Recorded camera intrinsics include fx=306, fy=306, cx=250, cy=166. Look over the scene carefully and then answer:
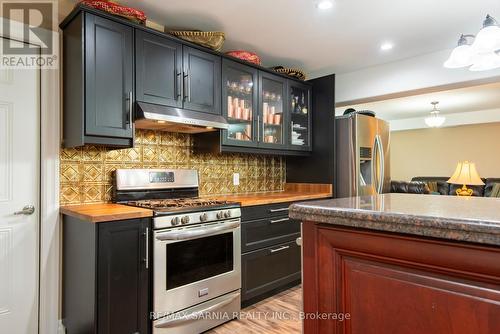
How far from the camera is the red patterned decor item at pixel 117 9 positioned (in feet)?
6.51

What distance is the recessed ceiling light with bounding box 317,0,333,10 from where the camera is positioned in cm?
222

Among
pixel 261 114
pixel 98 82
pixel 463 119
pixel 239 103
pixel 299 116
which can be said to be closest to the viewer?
pixel 98 82

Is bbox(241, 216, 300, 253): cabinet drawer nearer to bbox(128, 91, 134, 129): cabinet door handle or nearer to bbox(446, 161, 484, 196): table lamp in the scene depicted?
bbox(128, 91, 134, 129): cabinet door handle

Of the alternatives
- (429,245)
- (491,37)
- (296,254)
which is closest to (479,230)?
(429,245)

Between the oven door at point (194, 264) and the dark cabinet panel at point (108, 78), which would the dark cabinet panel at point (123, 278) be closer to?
the oven door at point (194, 264)

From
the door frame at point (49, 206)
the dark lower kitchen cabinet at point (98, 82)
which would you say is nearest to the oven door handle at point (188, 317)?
the door frame at point (49, 206)

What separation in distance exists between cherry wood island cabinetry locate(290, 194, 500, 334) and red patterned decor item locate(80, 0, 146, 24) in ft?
6.19

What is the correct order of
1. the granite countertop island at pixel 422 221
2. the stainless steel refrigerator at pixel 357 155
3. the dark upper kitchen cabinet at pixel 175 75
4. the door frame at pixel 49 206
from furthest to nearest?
the stainless steel refrigerator at pixel 357 155 < the dark upper kitchen cabinet at pixel 175 75 < the door frame at pixel 49 206 < the granite countertop island at pixel 422 221

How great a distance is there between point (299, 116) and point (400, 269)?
291 cm

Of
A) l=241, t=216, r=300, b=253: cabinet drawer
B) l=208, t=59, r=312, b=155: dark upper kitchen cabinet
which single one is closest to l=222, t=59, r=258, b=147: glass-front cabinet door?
l=208, t=59, r=312, b=155: dark upper kitchen cabinet

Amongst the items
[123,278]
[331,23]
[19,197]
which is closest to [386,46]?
[331,23]

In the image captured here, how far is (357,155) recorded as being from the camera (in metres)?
3.46

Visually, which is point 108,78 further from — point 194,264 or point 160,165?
point 194,264

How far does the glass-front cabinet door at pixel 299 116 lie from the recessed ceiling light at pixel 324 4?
1173mm
